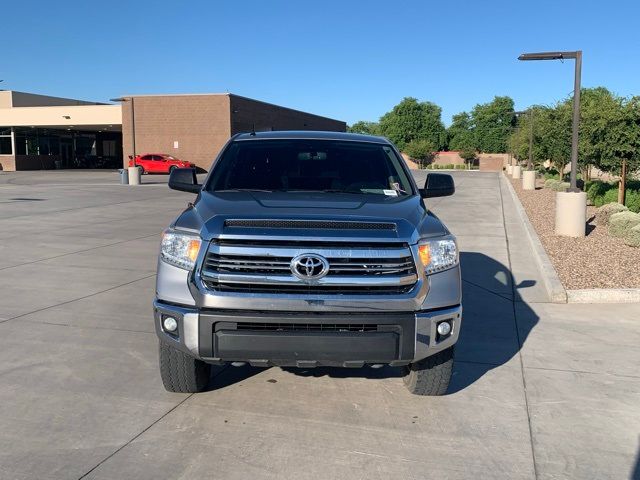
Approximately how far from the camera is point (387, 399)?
4.47 meters

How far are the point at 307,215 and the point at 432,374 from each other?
4.89 feet

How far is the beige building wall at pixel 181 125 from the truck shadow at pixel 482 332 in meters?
38.7

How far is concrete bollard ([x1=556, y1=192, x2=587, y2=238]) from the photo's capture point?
1178 centimetres

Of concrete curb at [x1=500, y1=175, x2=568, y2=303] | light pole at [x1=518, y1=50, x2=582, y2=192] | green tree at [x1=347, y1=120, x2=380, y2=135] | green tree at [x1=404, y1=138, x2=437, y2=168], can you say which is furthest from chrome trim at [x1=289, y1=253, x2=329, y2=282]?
green tree at [x1=347, y1=120, x2=380, y2=135]

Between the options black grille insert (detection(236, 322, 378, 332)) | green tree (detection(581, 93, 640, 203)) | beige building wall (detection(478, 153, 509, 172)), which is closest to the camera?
black grille insert (detection(236, 322, 378, 332))

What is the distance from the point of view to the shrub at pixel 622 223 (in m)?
11.3

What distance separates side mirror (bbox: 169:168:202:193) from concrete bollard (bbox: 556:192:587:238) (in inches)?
342

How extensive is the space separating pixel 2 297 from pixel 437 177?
5216 mm

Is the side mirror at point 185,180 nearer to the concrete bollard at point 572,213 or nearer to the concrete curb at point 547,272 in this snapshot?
the concrete curb at point 547,272

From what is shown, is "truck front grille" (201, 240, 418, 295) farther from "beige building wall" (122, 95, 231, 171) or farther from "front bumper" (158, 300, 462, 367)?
"beige building wall" (122, 95, 231, 171)

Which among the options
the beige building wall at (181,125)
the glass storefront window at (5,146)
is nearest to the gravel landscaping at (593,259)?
the beige building wall at (181,125)

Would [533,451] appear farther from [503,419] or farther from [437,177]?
[437,177]

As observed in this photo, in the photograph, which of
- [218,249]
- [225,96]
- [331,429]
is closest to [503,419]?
[331,429]

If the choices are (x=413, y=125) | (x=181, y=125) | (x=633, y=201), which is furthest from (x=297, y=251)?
(x=413, y=125)
